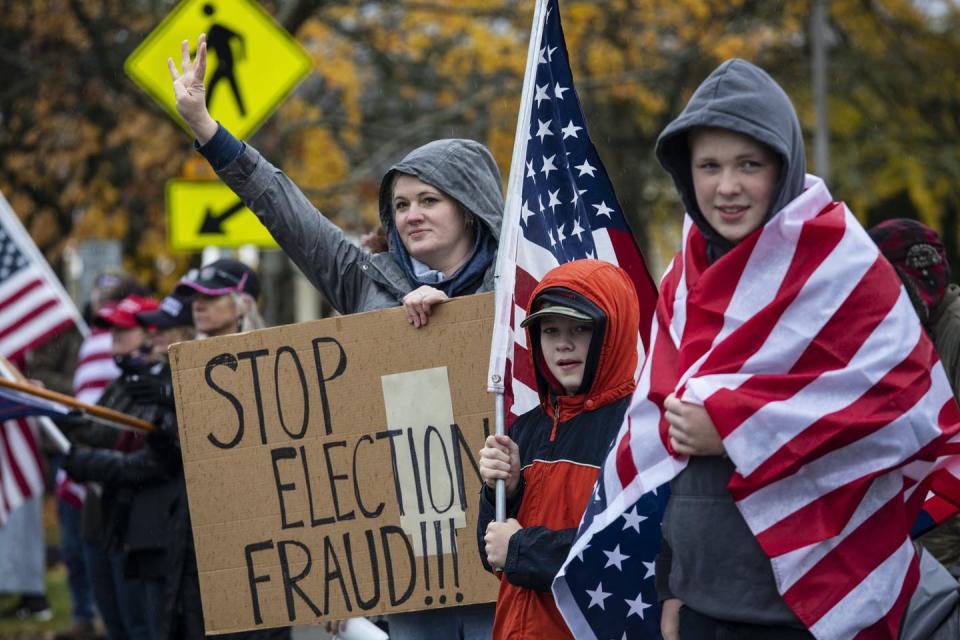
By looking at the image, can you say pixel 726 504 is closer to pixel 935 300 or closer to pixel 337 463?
pixel 337 463

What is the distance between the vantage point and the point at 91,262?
48.8ft

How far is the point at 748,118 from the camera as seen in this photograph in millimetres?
3352

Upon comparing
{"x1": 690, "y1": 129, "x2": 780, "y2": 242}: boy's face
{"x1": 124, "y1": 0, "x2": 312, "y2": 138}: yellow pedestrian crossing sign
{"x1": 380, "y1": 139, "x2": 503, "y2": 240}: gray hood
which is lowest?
{"x1": 690, "y1": 129, "x2": 780, "y2": 242}: boy's face

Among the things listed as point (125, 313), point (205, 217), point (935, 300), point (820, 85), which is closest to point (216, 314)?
point (125, 313)

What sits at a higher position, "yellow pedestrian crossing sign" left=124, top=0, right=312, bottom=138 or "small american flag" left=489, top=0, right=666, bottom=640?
"yellow pedestrian crossing sign" left=124, top=0, right=312, bottom=138

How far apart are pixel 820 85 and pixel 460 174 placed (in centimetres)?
1693

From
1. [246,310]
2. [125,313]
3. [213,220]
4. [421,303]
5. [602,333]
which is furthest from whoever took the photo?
[213,220]

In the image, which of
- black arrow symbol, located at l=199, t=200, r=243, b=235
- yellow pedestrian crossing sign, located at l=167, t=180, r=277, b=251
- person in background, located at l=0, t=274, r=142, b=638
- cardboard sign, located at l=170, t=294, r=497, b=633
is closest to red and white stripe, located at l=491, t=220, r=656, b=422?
cardboard sign, located at l=170, t=294, r=497, b=633

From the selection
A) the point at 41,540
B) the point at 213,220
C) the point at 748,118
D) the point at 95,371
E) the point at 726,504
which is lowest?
the point at 41,540

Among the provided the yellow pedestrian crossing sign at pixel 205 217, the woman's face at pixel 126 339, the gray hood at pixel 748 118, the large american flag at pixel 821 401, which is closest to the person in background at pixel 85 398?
the woman's face at pixel 126 339

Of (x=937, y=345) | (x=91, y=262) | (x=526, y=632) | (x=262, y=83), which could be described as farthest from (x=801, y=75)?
(x=526, y=632)

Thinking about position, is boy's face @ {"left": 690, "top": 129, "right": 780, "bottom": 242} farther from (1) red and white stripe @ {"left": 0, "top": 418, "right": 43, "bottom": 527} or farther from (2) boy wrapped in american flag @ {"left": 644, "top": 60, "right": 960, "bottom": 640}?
(1) red and white stripe @ {"left": 0, "top": 418, "right": 43, "bottom": 527}

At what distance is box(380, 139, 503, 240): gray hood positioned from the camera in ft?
15.3

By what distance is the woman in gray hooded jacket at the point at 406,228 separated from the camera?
15.2 feet
